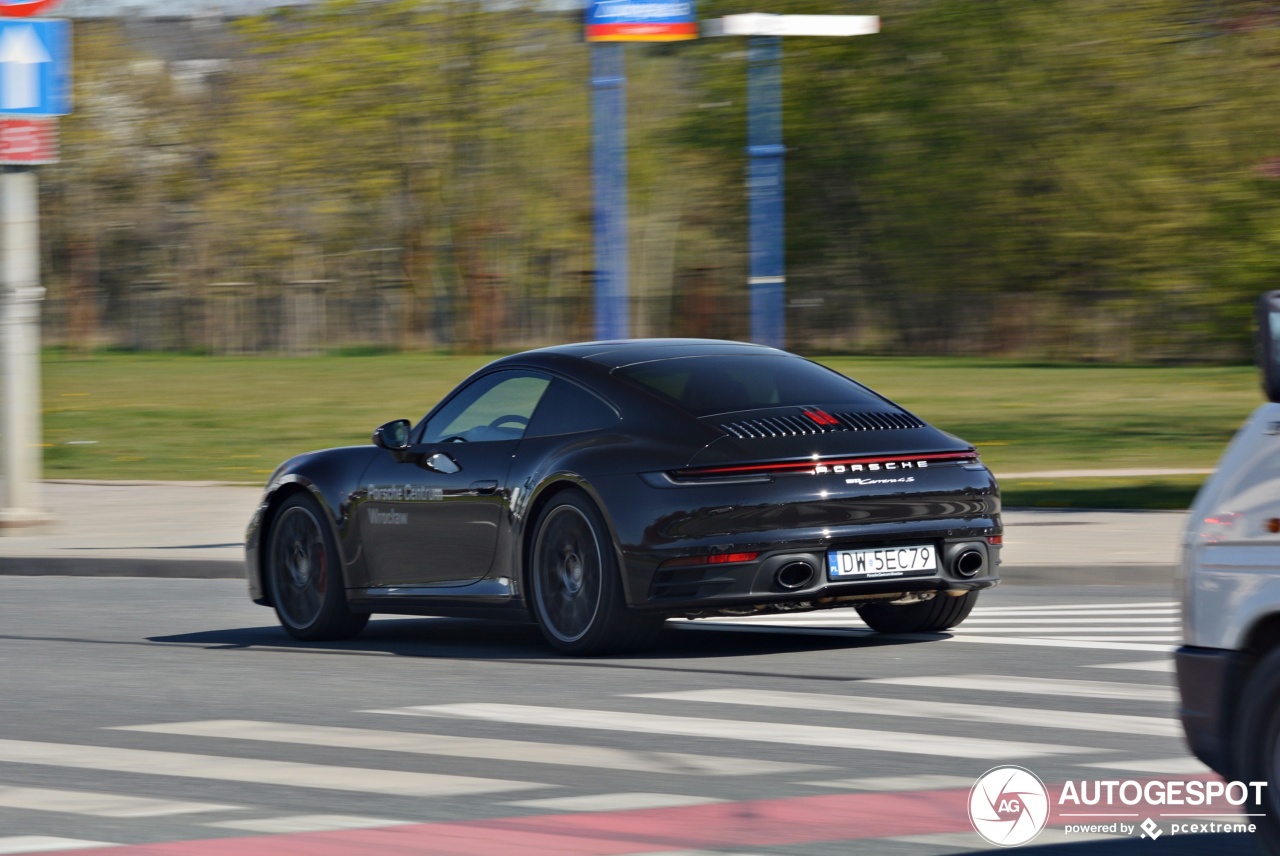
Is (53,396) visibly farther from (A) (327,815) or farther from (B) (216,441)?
(A) (327,815)

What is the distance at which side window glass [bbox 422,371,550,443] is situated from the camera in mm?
10234

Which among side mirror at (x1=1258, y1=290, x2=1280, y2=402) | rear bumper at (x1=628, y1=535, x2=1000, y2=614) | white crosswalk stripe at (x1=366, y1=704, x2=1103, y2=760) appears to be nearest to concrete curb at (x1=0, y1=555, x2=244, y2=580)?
rear bumper at (x1=628, y1=535, x2=1000, y2=614)

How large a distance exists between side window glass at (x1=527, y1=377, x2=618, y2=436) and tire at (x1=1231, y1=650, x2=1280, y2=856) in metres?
4.87

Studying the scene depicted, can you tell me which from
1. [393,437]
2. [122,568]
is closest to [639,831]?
[393,437]

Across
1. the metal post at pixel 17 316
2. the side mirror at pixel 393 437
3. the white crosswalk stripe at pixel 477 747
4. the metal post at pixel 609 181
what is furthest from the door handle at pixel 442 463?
the metal post at pixel 17 316

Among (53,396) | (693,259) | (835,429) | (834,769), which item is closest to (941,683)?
(835,429)

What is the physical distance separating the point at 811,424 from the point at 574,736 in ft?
8.15

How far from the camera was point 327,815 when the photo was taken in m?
6.14

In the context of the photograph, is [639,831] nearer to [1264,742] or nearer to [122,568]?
[1264,742]

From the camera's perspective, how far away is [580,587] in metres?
9.55

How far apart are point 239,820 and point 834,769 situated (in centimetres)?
185

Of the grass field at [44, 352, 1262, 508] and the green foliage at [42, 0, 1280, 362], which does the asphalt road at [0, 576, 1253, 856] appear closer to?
the grass field at [44, 352, 1262, 508]

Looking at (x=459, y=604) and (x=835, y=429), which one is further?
(x=459, y=604)

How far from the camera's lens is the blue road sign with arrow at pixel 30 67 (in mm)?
16891
